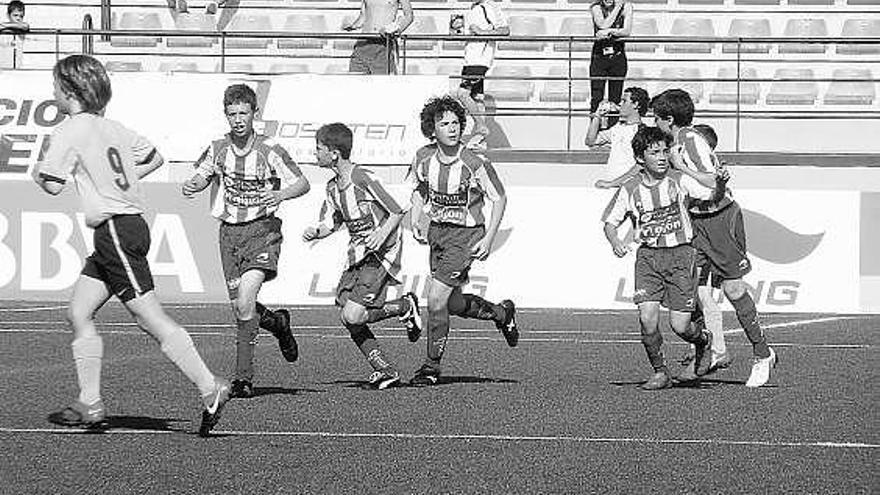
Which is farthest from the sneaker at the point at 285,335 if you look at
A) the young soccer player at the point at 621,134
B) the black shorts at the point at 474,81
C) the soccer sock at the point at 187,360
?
the black shorts at the point at 474,81

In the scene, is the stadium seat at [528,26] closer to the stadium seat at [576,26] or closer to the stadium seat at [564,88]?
the stadium seat at [576,26]

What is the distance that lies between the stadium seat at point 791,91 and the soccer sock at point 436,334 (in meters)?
13.6

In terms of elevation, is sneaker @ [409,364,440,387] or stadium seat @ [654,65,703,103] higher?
stadium seat @ [654,65,703,103]

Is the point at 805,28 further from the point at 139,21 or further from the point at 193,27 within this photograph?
the point at 139,21

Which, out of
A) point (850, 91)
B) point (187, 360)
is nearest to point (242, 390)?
point (187, 360)

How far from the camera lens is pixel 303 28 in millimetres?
27641

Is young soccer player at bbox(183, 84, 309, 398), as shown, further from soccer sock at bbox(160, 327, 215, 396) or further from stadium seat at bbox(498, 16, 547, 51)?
stadium seat at bbox(498, 16, 547, 51)

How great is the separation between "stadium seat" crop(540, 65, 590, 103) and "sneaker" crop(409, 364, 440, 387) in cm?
1337

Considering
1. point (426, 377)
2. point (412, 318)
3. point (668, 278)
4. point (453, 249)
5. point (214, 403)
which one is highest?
point (453, 249)

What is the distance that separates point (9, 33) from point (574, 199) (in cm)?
726

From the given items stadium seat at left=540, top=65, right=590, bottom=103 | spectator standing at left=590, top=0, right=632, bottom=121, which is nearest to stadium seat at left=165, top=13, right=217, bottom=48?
stadium seat at left=540, top=65, right=590, bottom=103

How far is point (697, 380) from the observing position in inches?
505

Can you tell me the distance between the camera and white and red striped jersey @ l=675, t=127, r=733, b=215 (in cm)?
1241

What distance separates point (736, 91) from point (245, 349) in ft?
49.1
